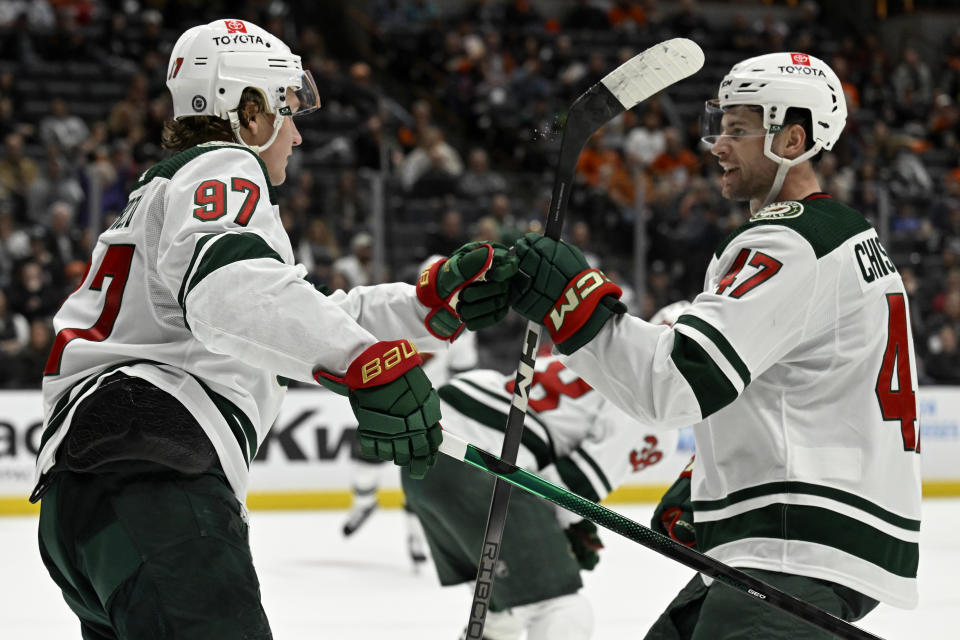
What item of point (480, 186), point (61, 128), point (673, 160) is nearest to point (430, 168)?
point (480, 186)

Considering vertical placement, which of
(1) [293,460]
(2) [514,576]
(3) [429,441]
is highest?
(3) [429,441]

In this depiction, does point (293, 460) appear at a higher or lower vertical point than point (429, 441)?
lower

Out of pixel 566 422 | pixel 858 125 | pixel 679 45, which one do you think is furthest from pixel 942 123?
pixel 679 45

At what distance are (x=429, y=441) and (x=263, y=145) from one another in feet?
2.25

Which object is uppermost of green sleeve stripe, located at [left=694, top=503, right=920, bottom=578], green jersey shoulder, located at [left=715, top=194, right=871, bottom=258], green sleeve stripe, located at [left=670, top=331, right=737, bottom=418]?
green jersey shoulder, located at [left=715, top=194, right=871, bottom=258]

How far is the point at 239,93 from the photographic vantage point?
6.92 feet

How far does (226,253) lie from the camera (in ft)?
5.71

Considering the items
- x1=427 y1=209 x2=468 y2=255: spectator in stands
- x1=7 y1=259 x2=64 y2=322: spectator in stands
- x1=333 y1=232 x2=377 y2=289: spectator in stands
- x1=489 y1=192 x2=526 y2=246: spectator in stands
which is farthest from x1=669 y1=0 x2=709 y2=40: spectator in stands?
x1=7 y1=259 x2=64 y2=322: spectator in stands

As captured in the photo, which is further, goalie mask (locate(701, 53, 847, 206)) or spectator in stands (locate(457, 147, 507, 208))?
spectator in stands (locate(457, 147, 507, 208))

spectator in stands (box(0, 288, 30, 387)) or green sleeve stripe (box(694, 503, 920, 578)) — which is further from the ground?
green sleeve stripe (box(694, 503, 920, 578))

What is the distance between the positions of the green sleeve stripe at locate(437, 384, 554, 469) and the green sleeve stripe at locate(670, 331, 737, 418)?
137 centimetres

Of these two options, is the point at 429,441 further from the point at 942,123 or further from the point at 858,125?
the point at 942,123

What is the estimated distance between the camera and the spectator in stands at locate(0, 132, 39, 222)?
300 inches

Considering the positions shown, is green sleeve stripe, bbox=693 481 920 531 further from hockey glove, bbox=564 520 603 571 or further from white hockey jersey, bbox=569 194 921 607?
hockey glove, bbox=564 520 603 571
